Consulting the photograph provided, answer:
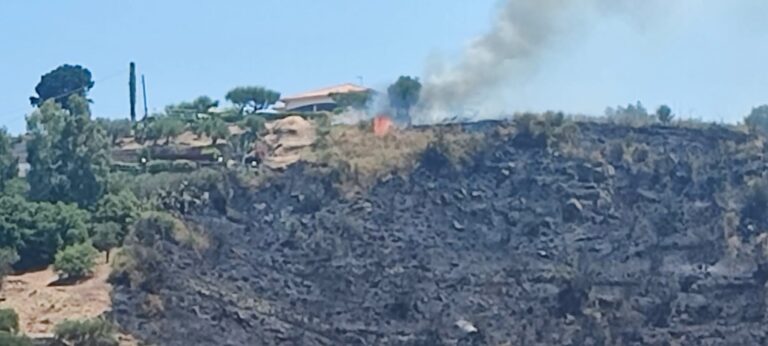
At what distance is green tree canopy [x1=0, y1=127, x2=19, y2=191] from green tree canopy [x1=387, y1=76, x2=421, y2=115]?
13186 millimetres

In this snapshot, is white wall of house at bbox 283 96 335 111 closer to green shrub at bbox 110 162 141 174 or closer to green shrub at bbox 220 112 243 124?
green shrub at bbox 220 112 243 124

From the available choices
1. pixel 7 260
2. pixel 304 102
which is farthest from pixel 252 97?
pixel 7 260

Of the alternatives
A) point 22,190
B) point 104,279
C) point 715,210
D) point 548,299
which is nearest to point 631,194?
point 715,210

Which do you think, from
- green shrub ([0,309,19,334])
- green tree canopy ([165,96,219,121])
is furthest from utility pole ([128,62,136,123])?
green shrub ([0,309,19,334])

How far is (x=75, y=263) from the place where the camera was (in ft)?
170

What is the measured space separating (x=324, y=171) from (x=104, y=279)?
7863 mm

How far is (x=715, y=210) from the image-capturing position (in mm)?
53875

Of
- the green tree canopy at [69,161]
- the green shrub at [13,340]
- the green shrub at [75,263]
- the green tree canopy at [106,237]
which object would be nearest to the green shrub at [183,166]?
the green tree canopy at [69,161]

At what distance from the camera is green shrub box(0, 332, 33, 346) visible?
45.0 m

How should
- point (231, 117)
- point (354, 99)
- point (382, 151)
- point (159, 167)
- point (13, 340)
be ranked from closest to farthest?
point (13, 340) < point (382, 151) < point (159, 167) < point (354, 99) < point (231, 117)

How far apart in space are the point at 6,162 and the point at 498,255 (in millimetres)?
18474

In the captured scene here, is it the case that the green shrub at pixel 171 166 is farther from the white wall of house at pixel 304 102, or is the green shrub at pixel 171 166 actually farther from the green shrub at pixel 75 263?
the white wall of house at pixel 304 102

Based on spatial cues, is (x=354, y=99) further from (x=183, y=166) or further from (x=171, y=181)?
(x=171, y=181)

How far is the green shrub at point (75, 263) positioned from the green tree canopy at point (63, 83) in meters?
26.7
